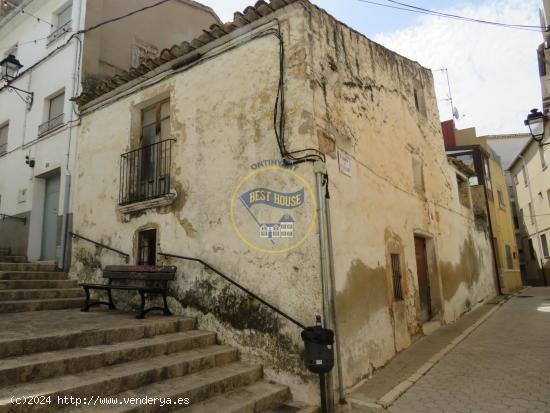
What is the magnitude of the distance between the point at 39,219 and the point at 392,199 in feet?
26.3

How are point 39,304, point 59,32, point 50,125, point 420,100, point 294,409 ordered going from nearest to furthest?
point 294,409
point 39,304
point 420,100
point 50,125
point 59,32

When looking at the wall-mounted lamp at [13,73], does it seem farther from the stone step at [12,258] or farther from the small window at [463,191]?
the small window at [463,191]

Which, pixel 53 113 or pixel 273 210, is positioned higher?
pixel 53 113

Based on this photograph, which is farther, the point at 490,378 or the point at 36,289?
the point at 36,289

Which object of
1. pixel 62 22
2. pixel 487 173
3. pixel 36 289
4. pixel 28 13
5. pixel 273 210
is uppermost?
pixel 28 13

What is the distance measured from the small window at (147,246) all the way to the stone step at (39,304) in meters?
1.29

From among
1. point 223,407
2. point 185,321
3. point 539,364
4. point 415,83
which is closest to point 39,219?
point 185,321

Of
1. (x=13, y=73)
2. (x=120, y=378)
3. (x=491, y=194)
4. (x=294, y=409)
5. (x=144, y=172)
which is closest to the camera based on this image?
(x=120, y=378)

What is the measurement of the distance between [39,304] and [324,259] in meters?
4.69

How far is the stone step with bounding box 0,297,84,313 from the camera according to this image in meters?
5.97

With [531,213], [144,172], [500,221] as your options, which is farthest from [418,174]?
[531,213]

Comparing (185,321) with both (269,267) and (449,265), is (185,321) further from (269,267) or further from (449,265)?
(449,265)

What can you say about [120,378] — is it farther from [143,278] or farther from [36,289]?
[36,289]

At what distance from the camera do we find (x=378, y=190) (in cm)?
664
